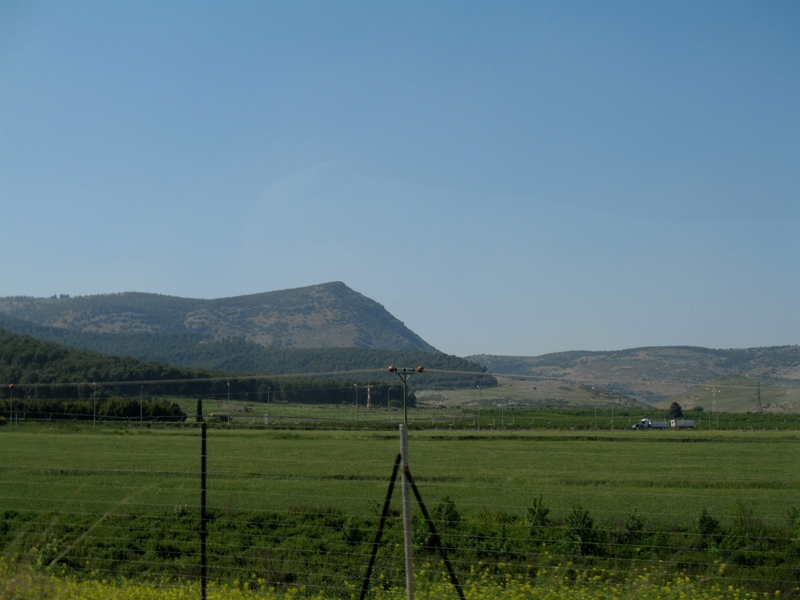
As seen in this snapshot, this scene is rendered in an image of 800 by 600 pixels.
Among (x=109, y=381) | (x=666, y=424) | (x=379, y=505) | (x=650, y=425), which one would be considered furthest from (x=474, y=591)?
(x=666, y=424)

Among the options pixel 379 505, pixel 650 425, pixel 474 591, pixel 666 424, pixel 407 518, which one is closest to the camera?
pixel 407 518

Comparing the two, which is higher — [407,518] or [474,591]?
[407,518]

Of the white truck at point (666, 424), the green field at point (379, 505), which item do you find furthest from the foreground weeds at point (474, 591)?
the white truck at point (666, 424)

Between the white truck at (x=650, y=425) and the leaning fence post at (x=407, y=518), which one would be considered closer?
the leaning fence post at (x=407, y=518)

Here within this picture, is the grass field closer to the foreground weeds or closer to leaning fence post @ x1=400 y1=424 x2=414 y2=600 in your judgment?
the foreground weeds

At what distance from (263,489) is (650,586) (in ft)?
52.0

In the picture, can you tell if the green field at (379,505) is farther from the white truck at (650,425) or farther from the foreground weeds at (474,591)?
the white truck at (650,425)

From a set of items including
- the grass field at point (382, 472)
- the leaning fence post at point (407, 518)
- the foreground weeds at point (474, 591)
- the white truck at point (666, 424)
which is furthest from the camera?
the white truck at point (666, 424)

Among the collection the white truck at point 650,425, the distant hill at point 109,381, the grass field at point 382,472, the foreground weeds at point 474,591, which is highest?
the distant hill at point 109,381

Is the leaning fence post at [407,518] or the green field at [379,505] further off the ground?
the leaning fence post at [407,518]

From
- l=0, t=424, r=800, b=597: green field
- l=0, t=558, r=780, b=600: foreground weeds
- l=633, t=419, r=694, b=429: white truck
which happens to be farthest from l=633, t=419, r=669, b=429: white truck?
l=0, t=558, r=780, b=600: foreground weeds

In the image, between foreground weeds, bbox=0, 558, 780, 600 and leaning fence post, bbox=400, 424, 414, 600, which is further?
foreground weeds, bbox=0, 558, 780, 600

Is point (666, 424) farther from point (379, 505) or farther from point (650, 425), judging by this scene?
point (379, 505)

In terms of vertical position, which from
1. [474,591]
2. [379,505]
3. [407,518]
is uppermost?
[407,518]
